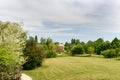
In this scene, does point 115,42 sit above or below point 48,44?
above

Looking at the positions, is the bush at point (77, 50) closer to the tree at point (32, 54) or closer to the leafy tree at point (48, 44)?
the leafy tree at point (48, 44)

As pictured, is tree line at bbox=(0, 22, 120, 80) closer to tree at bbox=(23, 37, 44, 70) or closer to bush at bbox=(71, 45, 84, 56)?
tree at bbox=(23, 37, 44, 70)

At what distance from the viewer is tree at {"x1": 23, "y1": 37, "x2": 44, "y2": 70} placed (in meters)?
31.2

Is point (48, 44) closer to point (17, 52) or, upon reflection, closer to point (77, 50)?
point (77, 50)

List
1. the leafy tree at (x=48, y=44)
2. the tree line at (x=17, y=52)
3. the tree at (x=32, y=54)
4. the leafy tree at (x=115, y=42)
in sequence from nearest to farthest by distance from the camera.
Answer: the tree line at (x=17, y=52) → the tree at (x=32, y=54) → the leafy tree at (x=48, y=44) → the leafy tree at (x=115, y=42)

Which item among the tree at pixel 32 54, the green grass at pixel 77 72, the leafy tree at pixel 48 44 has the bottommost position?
the green grass at pixel 77 72

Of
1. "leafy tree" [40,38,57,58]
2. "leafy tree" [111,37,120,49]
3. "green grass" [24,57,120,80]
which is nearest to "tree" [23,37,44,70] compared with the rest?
"green grass" [24,57,120,80]

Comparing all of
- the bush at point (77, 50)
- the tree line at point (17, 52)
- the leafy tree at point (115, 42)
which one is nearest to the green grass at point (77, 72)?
the tree line at point (17, 52)

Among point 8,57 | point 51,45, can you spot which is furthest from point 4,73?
point 51,45

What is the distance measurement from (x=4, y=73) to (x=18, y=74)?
204 cm

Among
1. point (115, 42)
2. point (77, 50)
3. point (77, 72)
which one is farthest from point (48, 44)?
point (77, 72)

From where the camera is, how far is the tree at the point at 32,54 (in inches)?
1230

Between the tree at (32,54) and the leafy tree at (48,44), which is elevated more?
the leafy tree at (48,44)

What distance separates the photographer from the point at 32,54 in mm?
31375
